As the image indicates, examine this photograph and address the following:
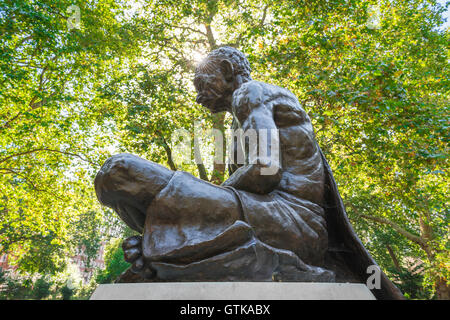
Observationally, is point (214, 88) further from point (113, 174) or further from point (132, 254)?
point (132, 254)

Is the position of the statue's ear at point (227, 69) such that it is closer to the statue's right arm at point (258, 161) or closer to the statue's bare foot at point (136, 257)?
the statue's right arm at point (258, 161)

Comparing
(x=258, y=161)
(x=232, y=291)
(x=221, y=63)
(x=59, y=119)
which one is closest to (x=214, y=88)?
(x=221, y=63)

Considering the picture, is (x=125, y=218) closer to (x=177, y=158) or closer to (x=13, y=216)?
(x=177, y=158)

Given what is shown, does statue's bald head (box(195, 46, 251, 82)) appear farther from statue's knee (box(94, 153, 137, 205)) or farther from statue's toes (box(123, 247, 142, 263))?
statue's toes (box(123, 247, 142, 263))

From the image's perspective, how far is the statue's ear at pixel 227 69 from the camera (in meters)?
2.82

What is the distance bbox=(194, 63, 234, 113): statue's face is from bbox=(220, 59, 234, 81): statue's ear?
24 mm

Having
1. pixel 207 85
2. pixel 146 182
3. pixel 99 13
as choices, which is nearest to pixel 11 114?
pixel 99 13

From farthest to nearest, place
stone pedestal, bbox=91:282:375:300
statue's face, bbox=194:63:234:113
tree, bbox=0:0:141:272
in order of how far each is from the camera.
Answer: tree, bbox=0:0:141:272
statue's face, bbox=194:63:234:113
stone pedestal, bbox=91:282:375:300

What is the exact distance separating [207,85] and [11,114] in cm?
1081

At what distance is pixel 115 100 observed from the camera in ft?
30.5

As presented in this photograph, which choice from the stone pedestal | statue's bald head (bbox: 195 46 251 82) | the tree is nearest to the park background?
the tree

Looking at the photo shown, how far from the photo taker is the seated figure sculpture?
1.70 m

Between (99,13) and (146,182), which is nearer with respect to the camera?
(146,182)

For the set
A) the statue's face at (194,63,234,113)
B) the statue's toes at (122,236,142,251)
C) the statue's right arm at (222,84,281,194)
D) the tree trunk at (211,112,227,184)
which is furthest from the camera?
the tree trunk at (211,112,227,184)
